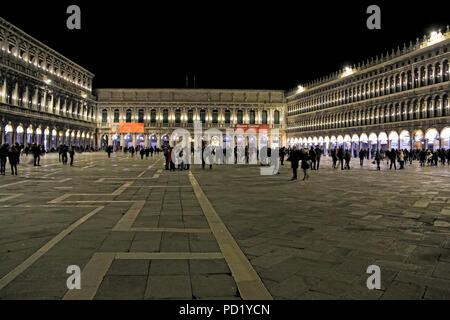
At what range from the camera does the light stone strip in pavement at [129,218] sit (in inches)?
217

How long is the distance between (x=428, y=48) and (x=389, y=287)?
44090mm

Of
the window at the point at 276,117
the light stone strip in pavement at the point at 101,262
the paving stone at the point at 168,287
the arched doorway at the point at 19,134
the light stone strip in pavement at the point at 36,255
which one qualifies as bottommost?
the paving stone at the point at 168,287

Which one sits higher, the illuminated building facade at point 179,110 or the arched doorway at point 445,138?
the illuminated building facade at point 179,110

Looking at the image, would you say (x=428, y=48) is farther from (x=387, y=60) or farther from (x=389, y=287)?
(x=389, y=287)

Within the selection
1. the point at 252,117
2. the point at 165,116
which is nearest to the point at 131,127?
the point at 165,116

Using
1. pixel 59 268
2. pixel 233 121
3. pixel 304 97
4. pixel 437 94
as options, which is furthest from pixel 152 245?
pixel 233 121

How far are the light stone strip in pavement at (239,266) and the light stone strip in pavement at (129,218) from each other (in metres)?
1.23

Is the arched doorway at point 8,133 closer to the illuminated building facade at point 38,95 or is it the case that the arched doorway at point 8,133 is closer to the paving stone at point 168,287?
the illuminated building facade at point 38,95

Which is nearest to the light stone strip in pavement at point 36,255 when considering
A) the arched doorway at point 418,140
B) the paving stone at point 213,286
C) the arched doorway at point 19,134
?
the paving stone at point 213,286

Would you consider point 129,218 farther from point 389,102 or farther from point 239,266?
point 389,102

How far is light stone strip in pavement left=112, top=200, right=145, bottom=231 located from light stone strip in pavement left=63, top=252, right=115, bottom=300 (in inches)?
53.8

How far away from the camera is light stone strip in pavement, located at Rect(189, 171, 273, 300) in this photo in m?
3.04

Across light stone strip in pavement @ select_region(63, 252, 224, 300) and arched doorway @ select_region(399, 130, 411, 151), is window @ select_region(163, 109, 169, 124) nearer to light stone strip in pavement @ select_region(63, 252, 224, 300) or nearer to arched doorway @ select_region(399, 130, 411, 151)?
arched doorway @ select_region(399, 130, 411, 151)
